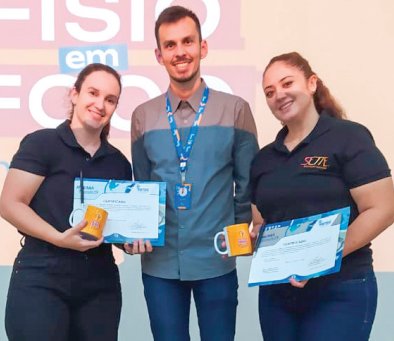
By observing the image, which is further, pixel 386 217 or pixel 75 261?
pixel 75 261

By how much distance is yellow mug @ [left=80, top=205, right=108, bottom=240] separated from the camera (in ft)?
5.58

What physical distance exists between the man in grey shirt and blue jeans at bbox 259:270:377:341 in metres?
0.32

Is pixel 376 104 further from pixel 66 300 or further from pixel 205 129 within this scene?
pixel 66 300

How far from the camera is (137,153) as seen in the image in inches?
81.0

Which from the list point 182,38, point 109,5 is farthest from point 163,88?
point 182,38

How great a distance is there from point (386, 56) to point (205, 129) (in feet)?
5.50

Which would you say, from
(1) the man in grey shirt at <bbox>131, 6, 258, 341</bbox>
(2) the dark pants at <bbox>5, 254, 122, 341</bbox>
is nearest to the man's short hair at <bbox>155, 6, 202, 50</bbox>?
(1) the man in grey shirt at <bbox>131, 6, 258, 341</bbox>

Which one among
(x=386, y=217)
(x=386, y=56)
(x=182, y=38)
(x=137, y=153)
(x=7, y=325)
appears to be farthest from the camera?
(x=386, y=56)

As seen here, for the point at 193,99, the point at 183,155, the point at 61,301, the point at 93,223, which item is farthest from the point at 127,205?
the point at 193,99

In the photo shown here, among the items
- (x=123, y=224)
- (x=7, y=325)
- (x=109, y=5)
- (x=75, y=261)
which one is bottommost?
(x=7, y=325)

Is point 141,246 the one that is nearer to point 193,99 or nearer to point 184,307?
point 184,307

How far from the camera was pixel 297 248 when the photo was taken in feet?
5.08

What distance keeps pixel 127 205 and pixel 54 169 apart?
0.97ft

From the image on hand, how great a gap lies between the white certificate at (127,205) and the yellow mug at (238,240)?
0.88 ft
